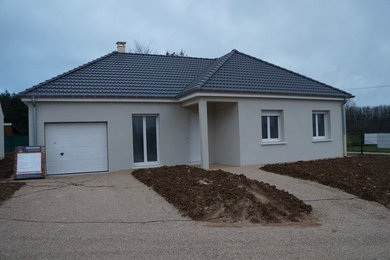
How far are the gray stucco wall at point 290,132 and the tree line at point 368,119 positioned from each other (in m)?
15.3

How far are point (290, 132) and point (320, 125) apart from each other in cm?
260

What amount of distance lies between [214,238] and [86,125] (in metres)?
8.88

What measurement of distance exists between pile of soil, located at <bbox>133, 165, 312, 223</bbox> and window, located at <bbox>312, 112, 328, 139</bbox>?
798 centimetres

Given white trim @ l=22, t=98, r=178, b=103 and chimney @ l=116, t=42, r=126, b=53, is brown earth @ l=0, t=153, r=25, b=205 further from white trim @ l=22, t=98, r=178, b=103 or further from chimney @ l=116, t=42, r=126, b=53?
chimney @ l=116, t=42, r=126, b=53

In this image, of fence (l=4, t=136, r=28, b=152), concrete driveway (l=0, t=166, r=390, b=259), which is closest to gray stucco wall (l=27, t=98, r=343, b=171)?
concrete driveway (l=0, t=166, r=390, b=259)

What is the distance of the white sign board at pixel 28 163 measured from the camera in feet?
35.9

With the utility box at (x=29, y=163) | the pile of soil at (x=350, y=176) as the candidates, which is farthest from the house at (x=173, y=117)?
the pile of soil at (x=350, y=176)

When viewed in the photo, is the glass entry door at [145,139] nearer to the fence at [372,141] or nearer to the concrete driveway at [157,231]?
the concrete driveway at [157,231]

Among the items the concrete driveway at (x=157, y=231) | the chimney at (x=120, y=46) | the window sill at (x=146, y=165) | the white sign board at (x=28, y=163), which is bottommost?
the concrete driveway at (x=157, y=231)

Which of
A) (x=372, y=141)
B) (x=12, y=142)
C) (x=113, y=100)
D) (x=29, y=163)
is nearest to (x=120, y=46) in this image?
(x=113, y=100)

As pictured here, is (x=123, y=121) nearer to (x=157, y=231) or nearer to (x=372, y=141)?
(x=157, y=231)

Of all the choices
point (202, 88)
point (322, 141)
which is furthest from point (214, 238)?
point (322, 141)

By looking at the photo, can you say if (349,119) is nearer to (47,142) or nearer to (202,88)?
(202,88)

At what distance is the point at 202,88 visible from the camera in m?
11.4
